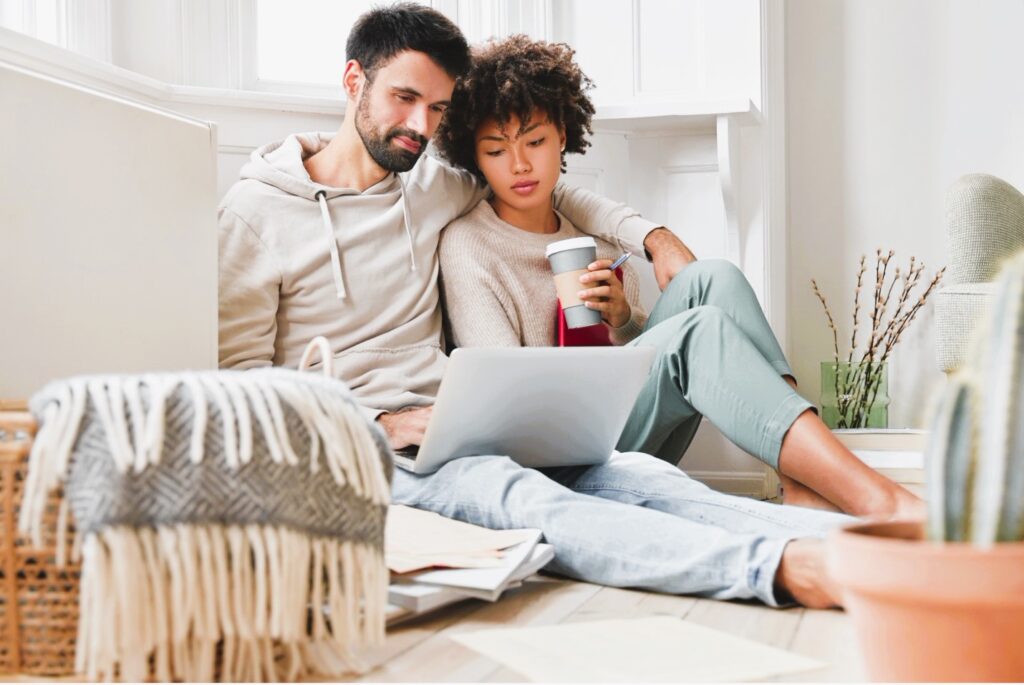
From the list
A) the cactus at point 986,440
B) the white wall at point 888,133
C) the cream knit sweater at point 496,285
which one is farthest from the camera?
the white wall at point 888,133

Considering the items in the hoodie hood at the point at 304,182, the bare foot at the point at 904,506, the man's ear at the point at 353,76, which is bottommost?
the bare foot at the point at 904,506

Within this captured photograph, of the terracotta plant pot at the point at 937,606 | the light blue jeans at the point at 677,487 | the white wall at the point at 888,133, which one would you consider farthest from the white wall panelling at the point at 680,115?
the terracotta plant pot at the point at 937,606

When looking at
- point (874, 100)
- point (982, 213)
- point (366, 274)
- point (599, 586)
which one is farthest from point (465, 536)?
point (874, 100)

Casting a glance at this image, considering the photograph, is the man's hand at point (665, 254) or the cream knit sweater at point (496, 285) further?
the man's hand at point (665, 254)

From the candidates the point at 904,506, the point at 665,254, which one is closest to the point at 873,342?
the point at 665,254

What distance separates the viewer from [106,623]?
81 cm

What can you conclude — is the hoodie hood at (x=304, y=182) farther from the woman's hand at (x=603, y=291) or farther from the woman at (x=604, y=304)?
the woman's hand at (x=603, y=291)

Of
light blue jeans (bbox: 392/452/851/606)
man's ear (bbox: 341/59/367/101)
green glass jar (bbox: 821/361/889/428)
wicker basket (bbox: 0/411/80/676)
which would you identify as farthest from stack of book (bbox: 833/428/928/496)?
wicker basket (bbox: 0/411/80/676)

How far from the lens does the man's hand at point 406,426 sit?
164cm

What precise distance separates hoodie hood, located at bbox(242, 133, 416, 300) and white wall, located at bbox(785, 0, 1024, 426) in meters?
1.44

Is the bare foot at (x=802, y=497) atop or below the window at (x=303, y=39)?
below

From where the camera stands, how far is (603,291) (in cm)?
185

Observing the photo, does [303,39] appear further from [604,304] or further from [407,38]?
[604,304]

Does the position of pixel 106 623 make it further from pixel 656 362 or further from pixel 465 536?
pixel 656 362
